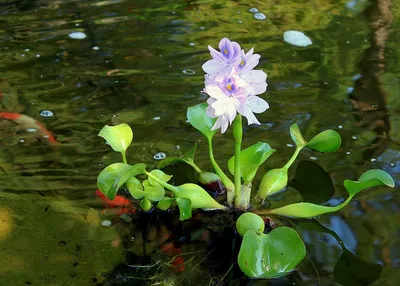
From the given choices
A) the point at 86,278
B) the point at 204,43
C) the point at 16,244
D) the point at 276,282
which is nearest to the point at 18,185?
the point at 16,244

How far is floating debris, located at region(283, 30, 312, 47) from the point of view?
1.96 m

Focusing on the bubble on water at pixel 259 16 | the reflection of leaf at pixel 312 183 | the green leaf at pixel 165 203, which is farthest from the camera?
the bubble on water at pixel 259 16

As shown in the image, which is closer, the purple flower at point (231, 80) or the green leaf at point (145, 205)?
the purple flower at point (231, 80)

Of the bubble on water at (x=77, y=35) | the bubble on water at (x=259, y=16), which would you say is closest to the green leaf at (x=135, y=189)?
the bubble on water at (x=77, y=35)

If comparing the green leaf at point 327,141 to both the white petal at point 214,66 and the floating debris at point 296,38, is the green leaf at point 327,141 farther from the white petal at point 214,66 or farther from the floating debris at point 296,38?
the floating debris at point 296,38

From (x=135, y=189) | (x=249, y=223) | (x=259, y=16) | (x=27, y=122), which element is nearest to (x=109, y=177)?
(x=135, y=189)

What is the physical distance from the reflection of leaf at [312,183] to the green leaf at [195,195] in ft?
0.79

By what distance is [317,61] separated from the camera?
1.83 meters

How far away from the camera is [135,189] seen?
1.06m

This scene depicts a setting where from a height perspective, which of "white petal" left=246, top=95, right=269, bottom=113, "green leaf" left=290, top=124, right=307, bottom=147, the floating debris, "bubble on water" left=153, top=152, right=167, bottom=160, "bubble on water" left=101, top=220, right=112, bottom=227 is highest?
"white petal" left=246, top=95, right=269, bottom=113

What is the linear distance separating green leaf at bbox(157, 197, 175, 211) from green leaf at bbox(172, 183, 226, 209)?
3 centimetres

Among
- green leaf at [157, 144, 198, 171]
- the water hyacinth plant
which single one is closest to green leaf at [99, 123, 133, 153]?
the water hyacinth plant

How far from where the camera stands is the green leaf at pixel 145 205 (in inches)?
43.5

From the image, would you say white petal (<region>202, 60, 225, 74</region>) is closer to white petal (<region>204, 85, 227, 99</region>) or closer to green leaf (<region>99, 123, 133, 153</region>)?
white petal (<region>204, 85, 227, 99</region>)
